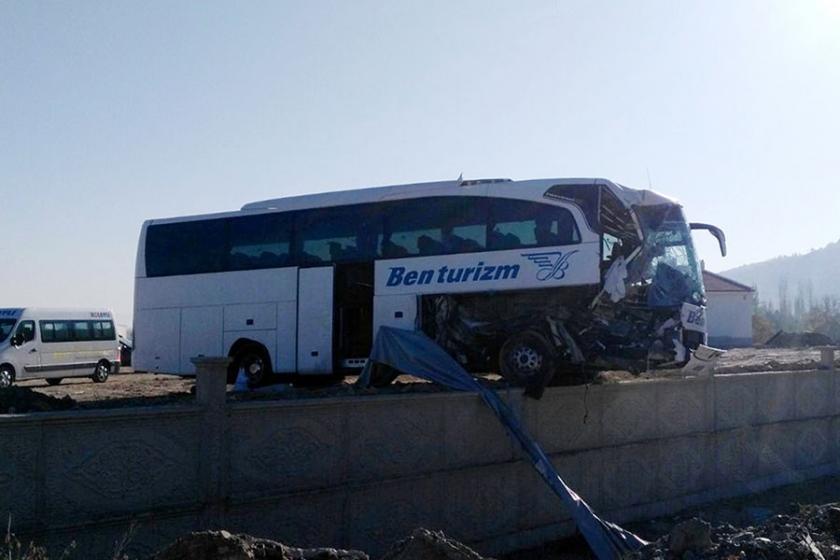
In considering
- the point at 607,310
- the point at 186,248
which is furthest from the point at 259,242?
the point at 607,310

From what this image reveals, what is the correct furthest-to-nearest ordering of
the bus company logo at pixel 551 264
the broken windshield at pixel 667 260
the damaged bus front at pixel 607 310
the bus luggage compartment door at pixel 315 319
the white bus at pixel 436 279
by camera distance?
1. the bus luggage compartment door at pixel 315 319
2. the broken windshield at pixel 667 260
3. the bus company logo at pixel 551 264
4. the white bus at pixel 436 279
5. the damaged bus front at pixel 607 310

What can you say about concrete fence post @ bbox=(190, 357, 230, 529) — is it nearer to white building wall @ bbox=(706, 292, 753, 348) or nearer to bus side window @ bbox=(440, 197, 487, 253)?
bus side window @ bbox=(440, 197, 487, 253)

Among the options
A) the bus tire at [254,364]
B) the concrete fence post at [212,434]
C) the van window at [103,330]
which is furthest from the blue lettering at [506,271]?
the van window at [103,330]

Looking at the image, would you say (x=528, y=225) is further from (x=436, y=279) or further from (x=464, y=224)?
(x=436, y=279)

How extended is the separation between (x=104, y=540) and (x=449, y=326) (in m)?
8.96

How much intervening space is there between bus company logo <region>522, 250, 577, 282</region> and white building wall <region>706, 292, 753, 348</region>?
160 ft

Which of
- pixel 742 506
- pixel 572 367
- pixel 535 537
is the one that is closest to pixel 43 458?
pixel 535 537

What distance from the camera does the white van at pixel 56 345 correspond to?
94.9 ft

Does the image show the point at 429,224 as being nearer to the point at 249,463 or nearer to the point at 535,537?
the point at 535,537

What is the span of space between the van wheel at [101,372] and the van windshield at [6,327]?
3.65 meters

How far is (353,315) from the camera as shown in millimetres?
17859

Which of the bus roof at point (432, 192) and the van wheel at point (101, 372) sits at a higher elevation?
the bus roof at point (432, 192)

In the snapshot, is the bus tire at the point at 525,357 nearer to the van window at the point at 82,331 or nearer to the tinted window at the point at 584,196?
the tinted window at the point at 584,196

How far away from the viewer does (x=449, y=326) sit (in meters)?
16.5
